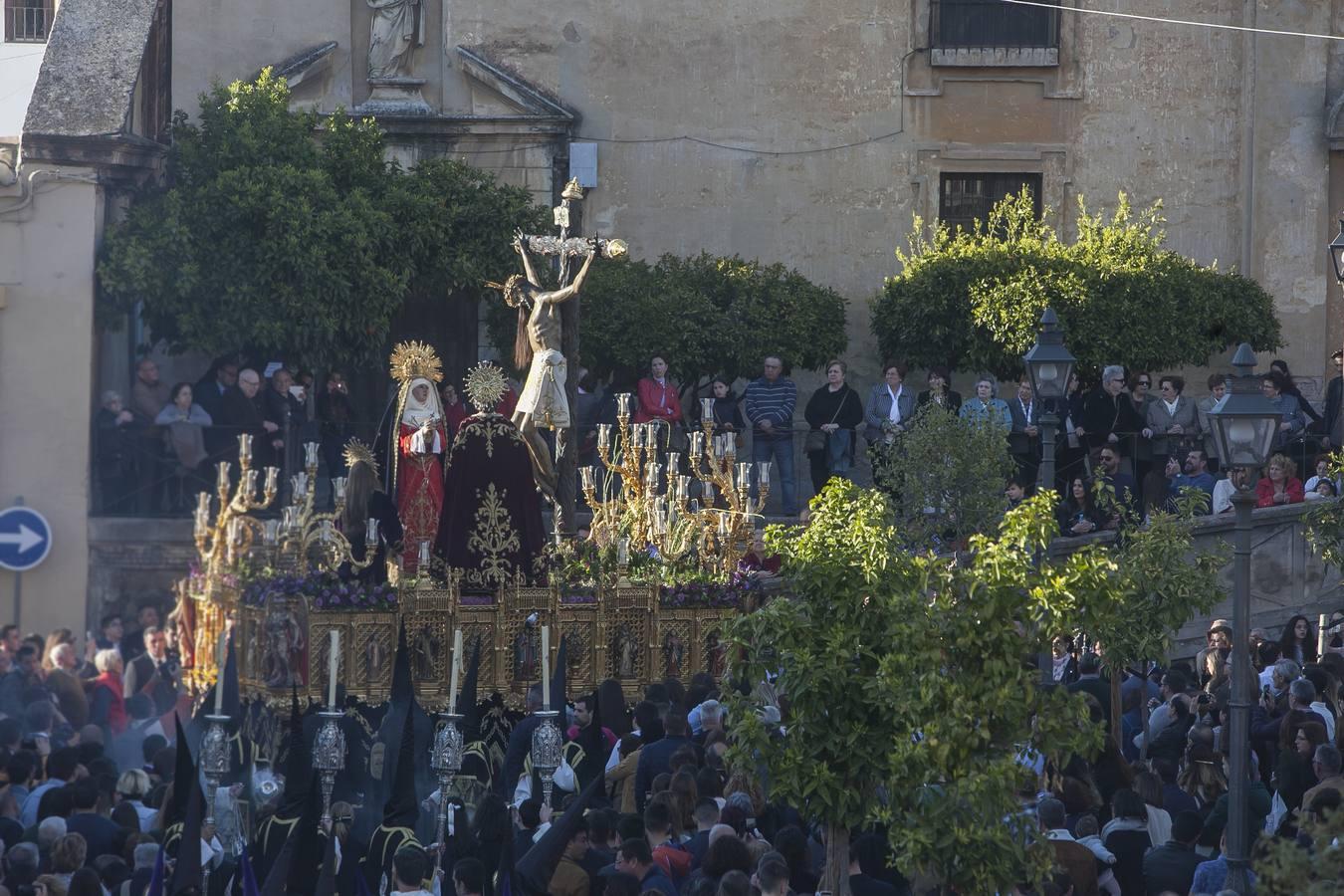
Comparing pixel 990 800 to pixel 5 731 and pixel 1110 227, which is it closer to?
pixel 5 731

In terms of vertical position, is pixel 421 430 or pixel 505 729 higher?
pixel 421 430

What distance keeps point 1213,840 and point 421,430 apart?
328 inches

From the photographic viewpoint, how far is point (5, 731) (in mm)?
14531

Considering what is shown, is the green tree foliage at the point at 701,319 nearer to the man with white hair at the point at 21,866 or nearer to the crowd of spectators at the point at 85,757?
the crowd of spectators at the point at 85,757

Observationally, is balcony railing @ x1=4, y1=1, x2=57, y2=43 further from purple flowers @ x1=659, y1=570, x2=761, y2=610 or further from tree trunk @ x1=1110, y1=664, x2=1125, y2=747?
tree trunk @ x1=1110, y1=664, x2=1125, y2=747

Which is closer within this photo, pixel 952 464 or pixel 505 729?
pixel 505 729

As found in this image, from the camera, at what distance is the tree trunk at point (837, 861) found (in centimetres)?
1151

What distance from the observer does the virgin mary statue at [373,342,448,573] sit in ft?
62.8

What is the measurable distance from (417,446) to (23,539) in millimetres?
4359

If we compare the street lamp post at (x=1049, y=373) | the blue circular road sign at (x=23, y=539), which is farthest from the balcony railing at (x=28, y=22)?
the street lamp post at (x=1049, y=373)

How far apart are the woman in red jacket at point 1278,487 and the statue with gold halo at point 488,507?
7351 millimetres

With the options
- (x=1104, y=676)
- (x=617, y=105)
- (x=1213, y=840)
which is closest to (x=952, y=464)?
(x=1104, y=676)

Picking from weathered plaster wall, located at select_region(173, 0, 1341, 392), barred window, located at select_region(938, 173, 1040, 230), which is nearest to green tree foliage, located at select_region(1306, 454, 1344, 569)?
weathered plaster wall, located at select_region(173, 0, 1341, 392)

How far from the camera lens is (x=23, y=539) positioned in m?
21.4
